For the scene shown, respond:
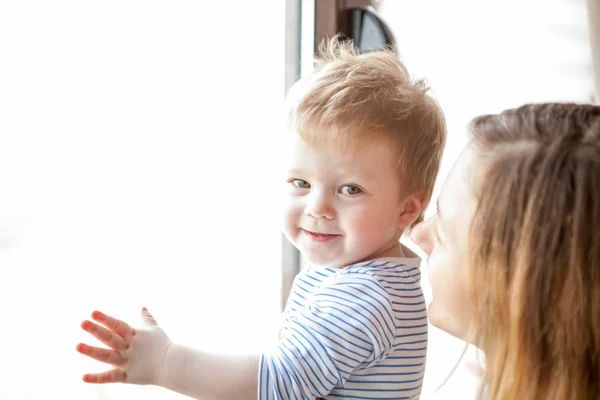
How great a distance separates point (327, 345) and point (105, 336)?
0.86ft

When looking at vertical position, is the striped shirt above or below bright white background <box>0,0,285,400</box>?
below

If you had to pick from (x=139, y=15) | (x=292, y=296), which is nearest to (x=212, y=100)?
(x=139, y=15)

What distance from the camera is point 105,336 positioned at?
780mm

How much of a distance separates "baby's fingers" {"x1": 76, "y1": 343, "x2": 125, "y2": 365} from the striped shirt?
0.55ft

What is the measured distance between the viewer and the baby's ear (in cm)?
101

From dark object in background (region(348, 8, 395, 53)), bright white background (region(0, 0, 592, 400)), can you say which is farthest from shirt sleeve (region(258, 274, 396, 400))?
dark object in background (region(348, 8, 395, 53))

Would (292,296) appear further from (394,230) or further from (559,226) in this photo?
(559,226)

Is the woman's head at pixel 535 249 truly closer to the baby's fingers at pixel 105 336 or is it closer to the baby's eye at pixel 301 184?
the baby's eye at pixel 301 184

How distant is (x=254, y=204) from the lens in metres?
1.31

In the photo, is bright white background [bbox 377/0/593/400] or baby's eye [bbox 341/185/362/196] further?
bright white background [bbox 377/0/593/400]

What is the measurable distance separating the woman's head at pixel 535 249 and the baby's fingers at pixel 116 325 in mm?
406

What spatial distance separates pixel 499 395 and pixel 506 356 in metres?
0.05

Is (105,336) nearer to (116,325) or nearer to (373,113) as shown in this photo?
(116,325)

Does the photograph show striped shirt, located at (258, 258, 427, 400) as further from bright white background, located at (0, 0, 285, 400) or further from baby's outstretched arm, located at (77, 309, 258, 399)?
bright white background, located at (0, 0, 285, 400)
